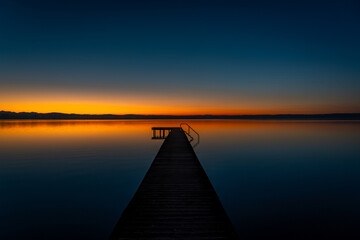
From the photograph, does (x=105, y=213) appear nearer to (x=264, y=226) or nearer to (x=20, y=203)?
(x=20, y=203)

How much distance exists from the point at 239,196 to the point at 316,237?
4.19 metres

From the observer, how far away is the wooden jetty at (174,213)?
4461 mm

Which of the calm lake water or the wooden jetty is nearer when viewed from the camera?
the wooden jetty

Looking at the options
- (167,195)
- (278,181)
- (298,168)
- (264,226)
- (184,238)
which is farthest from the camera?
(298,168)

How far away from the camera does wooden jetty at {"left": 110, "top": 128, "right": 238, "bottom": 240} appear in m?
4.46

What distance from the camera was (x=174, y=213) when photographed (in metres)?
5.35

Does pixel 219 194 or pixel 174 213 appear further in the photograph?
pixel 219 194

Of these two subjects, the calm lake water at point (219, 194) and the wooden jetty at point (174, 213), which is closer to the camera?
the wooden jetty at point (174, 213)

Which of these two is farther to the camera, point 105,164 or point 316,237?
point 105,164

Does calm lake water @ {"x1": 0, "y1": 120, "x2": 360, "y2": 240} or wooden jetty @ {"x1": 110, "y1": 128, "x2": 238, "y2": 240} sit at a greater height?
wooden jetty @ {"x1": 110, "y1": 128, "x2": 238, "y2": 240}

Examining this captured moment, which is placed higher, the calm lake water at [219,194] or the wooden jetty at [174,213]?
the wooden jetty at [174,213]

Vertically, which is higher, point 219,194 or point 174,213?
point 174,213

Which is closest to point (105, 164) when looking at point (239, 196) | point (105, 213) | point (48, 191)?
point (48, 191)

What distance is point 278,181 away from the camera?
1331 cm
